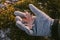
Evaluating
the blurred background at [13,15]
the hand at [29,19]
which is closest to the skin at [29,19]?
the hand at [29,19]

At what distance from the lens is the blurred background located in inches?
122

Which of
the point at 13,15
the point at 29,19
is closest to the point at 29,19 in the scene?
the point at 29,19

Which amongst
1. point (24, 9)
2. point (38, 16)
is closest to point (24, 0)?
point (24, 9)

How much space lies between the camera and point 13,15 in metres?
3.41

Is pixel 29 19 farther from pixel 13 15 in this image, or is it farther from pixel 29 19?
pixel 13 15

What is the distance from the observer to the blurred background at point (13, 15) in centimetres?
311

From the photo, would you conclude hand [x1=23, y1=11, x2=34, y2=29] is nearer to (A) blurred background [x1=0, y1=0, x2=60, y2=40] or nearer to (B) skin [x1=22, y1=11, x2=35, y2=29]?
(B) skin [x1=22, y1=11, x2=35, y2=29]

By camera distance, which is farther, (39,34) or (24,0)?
(24,0)

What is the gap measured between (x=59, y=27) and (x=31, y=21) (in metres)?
0.39

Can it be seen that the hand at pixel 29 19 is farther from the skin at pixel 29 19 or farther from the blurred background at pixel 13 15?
the blurred background at pixel 13 15

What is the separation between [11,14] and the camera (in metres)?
3.42

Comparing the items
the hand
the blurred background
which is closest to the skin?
the hand

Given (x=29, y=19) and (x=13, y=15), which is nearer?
(x=29, y=19)

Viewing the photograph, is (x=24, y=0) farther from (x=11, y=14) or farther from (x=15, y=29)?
(x=15, y=29)
